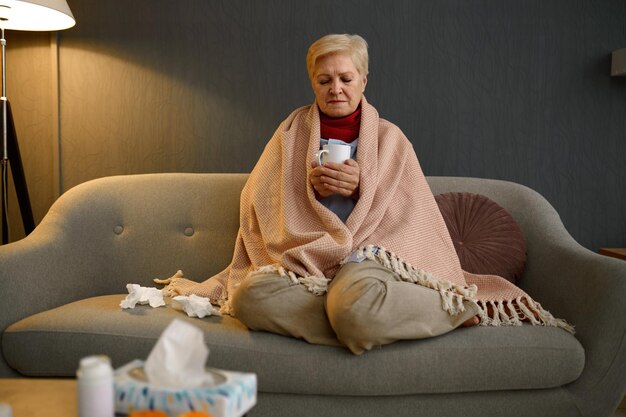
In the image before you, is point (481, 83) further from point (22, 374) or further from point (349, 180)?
point (22, 374)

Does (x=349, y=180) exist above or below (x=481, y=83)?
below

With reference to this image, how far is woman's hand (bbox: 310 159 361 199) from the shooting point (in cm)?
193

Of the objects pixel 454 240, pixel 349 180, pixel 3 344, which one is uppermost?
pixel 349 180

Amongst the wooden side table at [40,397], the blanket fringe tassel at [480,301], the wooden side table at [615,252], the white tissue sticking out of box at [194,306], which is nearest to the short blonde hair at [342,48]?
the blanket fringe tassel at [480,301]

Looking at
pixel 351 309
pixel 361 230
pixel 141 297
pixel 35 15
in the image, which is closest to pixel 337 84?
pixel 361 230

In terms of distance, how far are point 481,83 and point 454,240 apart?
87 cm

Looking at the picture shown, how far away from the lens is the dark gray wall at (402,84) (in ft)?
8.91

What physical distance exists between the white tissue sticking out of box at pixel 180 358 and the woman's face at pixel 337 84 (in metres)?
1.33

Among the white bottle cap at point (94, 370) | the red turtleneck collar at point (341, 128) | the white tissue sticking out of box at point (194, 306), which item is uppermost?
the red turtleneck collar at point (341, 128)

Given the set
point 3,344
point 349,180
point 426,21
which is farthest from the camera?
point 426,21

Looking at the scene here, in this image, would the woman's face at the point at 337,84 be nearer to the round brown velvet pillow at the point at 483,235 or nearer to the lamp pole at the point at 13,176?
the round brown velvet pillow at the point at 483,235

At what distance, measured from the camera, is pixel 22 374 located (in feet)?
5.80

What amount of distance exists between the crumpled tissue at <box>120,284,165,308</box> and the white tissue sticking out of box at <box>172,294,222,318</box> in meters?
0.06

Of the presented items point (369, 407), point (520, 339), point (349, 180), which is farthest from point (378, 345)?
point (349, 180)
